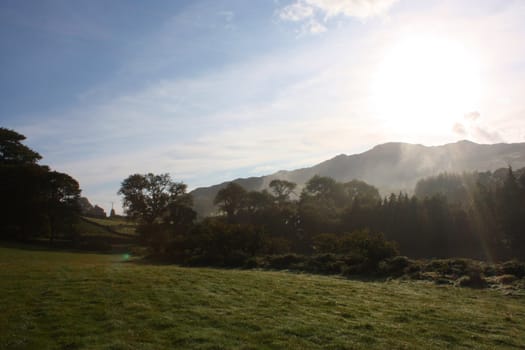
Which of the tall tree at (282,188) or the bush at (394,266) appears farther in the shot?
the tall tree at (282,188)

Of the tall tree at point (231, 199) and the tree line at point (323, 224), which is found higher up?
the tall tree at point (231, 199)

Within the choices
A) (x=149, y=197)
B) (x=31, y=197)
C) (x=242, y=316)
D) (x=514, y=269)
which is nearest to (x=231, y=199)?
(x=149, y=197)

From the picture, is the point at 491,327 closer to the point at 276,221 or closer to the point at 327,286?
the point at 327,286

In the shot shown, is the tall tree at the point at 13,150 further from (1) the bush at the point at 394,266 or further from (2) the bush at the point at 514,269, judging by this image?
(2) the bush at the point at 514,269

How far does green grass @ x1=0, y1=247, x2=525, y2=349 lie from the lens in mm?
7773

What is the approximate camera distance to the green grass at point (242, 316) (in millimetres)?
7773

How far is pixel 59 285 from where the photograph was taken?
13.3 m

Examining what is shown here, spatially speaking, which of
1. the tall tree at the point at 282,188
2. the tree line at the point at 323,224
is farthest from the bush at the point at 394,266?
the tall tree at the point at 282,188

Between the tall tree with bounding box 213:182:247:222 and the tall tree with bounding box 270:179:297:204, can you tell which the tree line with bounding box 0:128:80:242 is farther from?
the tall tree with bounding box 270:179:297:204

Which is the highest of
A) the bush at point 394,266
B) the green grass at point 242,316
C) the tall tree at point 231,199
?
the tall tree at point 231,199

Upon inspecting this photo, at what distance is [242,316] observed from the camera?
32.0 ft

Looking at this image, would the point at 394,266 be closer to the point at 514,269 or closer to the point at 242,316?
the point at 514,269

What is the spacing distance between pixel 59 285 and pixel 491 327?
14.6 m

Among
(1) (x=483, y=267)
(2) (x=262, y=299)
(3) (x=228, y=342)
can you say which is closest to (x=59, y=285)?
(2) (x=262, y=299)
